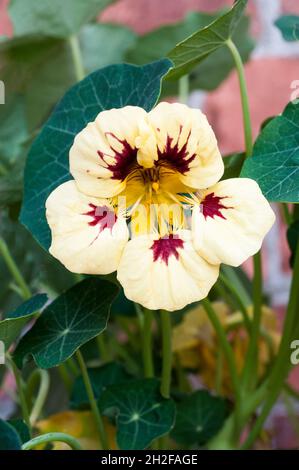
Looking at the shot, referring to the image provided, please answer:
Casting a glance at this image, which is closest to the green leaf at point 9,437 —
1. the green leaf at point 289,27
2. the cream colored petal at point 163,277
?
the cream colored petal at point 163,277

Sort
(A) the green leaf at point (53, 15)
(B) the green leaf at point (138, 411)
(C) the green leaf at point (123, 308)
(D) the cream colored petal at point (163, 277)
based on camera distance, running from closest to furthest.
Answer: (D) the cream colored petal at point (163, 277) < (B) the green leaf at point (138, 411) < (C) the green leaf at point (123, 308) < (A) the green leaf at point (53, 15)

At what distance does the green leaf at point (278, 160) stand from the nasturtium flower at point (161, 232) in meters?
0.03

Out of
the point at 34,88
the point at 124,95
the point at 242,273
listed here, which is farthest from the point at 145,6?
the point at 124,95

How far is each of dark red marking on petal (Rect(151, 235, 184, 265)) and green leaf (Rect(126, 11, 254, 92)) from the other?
1.46ft

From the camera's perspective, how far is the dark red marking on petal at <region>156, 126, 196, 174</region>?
0.43m

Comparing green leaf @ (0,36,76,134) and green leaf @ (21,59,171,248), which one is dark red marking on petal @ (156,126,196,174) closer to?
green leaf @ (21,59,171,248)

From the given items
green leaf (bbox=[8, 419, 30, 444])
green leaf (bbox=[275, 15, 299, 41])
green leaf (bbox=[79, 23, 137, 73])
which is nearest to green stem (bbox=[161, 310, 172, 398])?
green leaf (bbox=[8, 419, 30, 444])

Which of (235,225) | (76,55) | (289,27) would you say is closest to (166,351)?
(235,225)

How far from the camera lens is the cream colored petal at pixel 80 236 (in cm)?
42

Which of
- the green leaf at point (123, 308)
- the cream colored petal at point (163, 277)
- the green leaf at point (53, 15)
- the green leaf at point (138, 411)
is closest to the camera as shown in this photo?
the cream colored petal at point (163, 277)

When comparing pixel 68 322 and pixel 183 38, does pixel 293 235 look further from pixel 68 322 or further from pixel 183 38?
pixel 183 38

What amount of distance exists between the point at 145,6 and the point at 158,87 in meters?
0.60

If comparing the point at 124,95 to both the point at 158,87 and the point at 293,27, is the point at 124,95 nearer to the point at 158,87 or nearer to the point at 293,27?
the point at 158,87

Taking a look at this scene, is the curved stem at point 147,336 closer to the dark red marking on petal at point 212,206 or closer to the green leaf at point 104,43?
the dark red marking on petal at point 212,206
